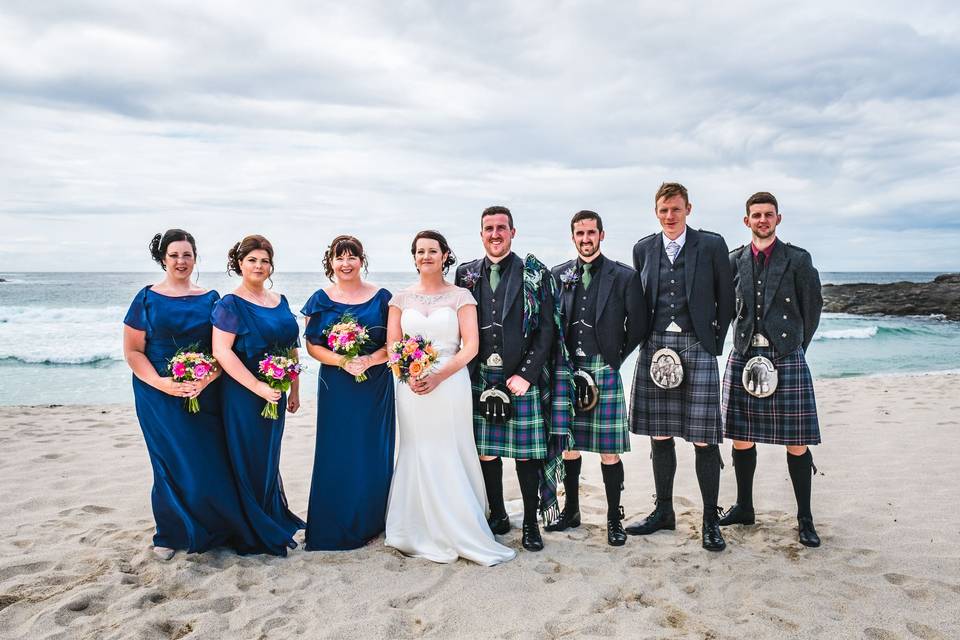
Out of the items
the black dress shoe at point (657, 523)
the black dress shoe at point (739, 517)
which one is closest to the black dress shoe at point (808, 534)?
the black dress shoe at point (739, 517)

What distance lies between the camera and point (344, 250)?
4.05m

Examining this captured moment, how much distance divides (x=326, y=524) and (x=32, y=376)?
37.8 feet

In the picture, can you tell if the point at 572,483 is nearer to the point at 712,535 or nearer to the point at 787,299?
the point at 712,535

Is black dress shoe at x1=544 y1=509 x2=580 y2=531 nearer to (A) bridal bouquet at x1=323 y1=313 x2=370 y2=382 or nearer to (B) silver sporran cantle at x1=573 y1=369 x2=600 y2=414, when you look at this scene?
(B) silver sporran cantle at x1=573 y1=369 x2=600 y2=414

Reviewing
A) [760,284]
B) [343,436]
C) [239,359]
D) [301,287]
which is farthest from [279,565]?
[301,287]

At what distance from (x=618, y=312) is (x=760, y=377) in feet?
3.29

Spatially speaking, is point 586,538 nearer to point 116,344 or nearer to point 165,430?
point 165,430

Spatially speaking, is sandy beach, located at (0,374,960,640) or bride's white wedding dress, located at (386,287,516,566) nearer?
sandy beach, located at (0,374,960,640)

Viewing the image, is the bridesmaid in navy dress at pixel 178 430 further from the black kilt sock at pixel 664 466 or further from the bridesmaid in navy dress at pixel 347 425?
the black kilt sock at pixel 664 466

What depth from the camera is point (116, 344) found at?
54.6ft

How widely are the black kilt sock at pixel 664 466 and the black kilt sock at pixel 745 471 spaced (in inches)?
17.1

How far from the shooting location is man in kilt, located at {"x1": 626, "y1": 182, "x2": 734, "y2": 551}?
12.9ft

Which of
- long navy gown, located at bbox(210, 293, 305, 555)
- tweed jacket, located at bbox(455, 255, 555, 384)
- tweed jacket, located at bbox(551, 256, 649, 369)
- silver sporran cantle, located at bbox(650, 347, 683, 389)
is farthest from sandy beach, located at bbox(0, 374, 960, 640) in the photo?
tweed jacket, located at bbox(551, 256, 649, 369)

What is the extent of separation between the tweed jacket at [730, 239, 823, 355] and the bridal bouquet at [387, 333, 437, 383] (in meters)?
2.07
